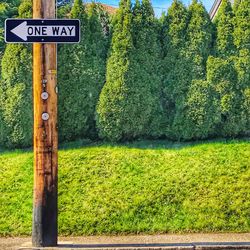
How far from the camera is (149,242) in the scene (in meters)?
6.90

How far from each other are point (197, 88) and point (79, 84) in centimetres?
215

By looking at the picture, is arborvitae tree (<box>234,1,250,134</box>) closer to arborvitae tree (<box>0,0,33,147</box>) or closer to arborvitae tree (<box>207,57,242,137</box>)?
arborvitae tree (<box>207,57,242,137</box>)

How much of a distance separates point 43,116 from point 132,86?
317 cm

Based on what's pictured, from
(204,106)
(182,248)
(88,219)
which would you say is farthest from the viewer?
(204,106)

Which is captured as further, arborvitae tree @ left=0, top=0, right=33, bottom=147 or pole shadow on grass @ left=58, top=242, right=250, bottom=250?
arborvitae tree @ left=0, top=0, right=33, bottom=147

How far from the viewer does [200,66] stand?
956 centimetres

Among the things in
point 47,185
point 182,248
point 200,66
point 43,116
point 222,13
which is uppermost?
point 222,13

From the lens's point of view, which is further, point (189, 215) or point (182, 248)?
point (189, 215)

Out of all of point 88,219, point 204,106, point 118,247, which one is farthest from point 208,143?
point 118,247

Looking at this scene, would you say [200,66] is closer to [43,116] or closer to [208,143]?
[208,143]

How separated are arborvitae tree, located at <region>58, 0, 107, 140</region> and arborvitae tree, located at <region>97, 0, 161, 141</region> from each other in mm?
263

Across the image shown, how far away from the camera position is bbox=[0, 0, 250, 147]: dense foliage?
9391 mm

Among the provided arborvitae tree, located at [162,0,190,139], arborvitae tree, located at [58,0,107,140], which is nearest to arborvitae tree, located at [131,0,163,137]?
arborvitae tree, located at [162,0,190,139]

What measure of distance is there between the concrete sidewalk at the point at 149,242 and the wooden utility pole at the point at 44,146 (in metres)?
0.30
